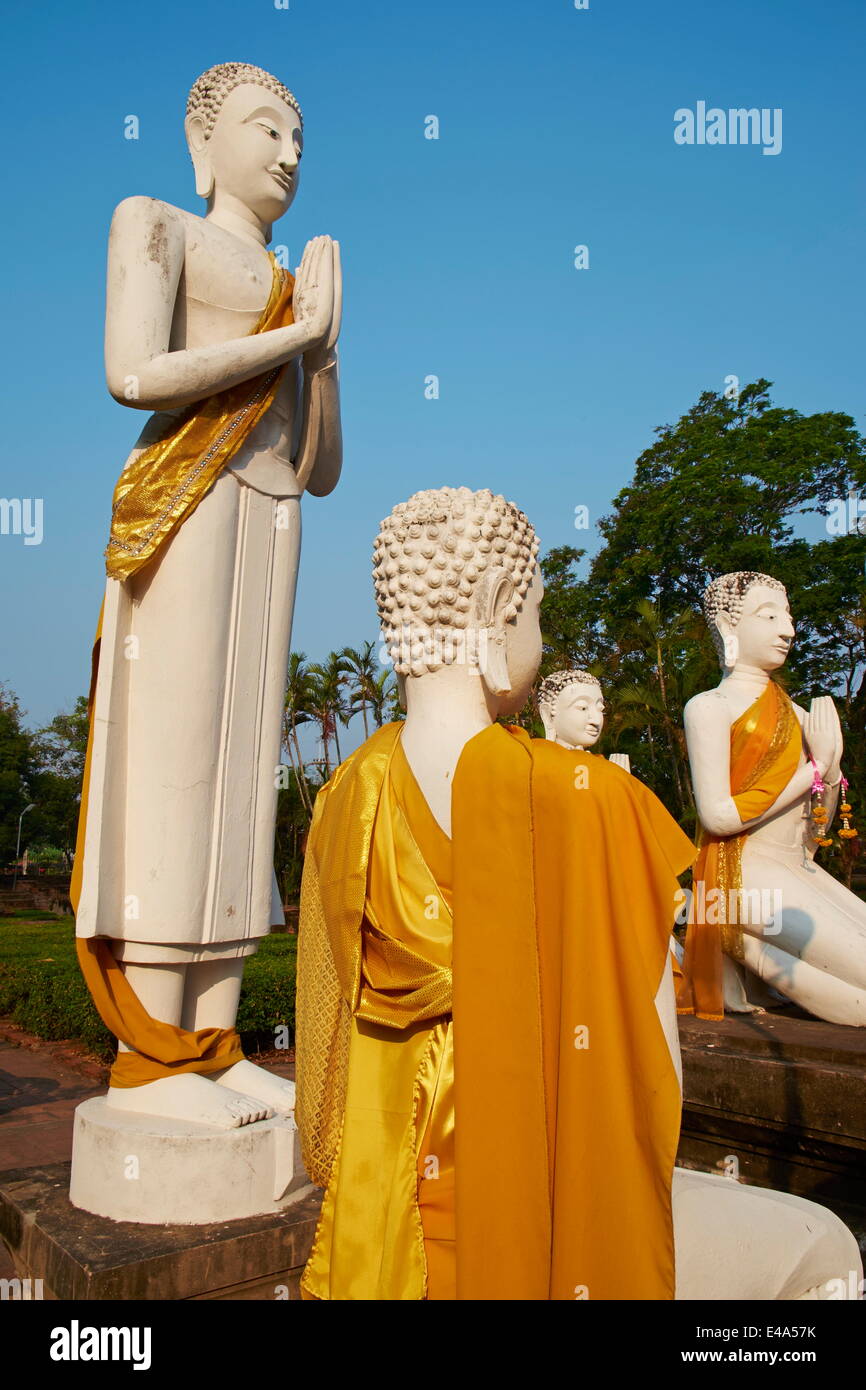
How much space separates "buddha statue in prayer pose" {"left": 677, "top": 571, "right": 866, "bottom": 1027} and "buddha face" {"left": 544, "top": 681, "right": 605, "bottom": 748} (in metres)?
0.66

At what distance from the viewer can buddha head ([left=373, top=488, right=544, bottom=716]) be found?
1.81 meters

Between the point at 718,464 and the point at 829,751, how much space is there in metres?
17.8

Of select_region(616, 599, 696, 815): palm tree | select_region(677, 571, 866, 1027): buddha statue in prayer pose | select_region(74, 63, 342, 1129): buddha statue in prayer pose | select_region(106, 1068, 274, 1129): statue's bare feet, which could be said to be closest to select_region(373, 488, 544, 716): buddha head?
select_region(74, 63, 342, 1129): buddha statue in prayer pose

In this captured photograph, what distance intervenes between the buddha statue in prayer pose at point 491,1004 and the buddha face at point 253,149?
1879 mm

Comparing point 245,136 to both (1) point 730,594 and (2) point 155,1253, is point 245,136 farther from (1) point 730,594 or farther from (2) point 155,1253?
(2) point 155,1253

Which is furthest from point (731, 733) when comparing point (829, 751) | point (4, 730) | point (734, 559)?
point (4, 730)

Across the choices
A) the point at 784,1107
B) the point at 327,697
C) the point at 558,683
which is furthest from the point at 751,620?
the point at 327,697

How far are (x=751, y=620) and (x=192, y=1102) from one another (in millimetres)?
3065

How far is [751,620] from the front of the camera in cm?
445

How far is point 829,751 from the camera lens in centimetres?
435

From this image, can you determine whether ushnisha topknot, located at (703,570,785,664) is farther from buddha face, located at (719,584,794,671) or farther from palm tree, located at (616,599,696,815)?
palm tree, located at (616,599,696,815)

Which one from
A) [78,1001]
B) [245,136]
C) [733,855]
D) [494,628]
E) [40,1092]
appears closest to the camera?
[494,628]

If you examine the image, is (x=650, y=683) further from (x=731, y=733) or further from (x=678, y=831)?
(x=678, y=831)

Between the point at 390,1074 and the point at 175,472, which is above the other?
the point at 175,472
